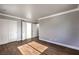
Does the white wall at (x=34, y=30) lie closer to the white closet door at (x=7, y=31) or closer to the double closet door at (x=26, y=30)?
the double closet door at (x=26, y=30)

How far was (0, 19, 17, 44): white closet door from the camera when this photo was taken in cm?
147

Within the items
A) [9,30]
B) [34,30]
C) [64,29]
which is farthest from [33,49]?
[64,29]

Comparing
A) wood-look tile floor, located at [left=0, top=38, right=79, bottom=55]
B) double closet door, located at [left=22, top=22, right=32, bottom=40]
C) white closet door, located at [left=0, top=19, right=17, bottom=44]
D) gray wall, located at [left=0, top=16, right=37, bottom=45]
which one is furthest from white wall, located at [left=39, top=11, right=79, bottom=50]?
white closet door, located at [left=0, top=19, right=17, bottom=44]

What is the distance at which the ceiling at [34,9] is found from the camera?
4.66ft

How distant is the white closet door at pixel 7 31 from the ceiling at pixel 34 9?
205 millimetres

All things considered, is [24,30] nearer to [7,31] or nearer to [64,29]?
[7,31]

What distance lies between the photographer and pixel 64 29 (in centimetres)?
153

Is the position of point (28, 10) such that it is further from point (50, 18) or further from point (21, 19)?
point (50, 18)

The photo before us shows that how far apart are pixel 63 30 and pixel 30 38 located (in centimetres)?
79

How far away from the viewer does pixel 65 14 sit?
4.85 feet

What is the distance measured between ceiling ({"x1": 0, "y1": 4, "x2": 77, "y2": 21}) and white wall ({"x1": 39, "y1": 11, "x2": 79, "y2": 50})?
0.15 meters

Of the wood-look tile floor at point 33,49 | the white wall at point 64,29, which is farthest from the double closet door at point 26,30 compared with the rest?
the white wall at point 64,29

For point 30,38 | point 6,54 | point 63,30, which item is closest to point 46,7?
point 63,30

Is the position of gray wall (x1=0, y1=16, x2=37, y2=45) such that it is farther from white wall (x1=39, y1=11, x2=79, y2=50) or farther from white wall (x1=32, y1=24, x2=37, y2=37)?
white wall (x1=39, y1=11, x2=79, y2=50)
